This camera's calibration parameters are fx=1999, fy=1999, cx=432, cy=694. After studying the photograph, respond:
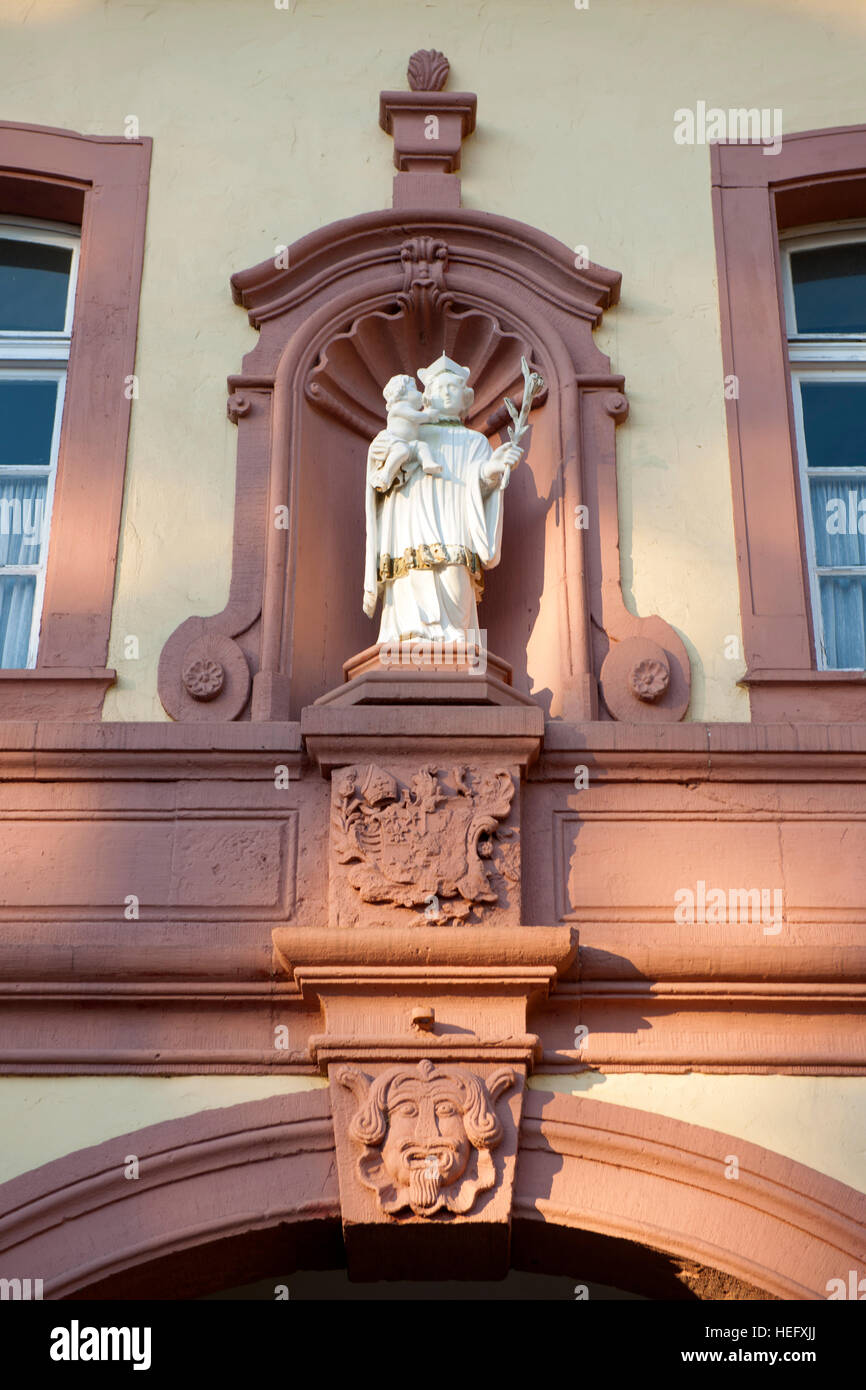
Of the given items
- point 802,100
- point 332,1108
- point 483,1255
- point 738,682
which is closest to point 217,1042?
point 332,1108

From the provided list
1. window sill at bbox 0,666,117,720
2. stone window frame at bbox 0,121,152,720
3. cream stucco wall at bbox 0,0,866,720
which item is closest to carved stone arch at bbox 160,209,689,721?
cream stucco wall at bbox 0,0,866,720

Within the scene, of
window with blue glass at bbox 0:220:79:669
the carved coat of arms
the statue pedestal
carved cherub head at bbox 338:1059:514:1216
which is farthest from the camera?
window with blue glass at bbox 0:220:79:669

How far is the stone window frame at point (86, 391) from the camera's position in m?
6.36

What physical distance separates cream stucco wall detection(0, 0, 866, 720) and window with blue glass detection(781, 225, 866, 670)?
437 mm

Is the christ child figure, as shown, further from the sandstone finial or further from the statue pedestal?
the sandstone finial

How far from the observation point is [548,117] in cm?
746

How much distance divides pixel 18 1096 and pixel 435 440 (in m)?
2.51

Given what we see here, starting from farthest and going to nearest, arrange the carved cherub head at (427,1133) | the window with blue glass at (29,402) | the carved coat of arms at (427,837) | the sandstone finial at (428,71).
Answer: the sandstone finial at (428,71), the window with blue glass at (29,402), the carved coat of arms at (427,837), the carved cherub head at (427,1133)

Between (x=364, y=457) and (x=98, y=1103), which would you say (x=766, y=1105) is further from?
(x=364, y=457)

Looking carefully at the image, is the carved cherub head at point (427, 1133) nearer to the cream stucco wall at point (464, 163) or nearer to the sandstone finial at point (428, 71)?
the cream stucco wall at point (464, 163)

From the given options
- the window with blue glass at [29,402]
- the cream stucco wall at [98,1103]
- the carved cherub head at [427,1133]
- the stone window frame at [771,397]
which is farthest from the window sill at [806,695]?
the window with blue glass at [29,402]

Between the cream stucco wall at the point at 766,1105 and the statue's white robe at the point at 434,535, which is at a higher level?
the statue's white robe at the point at 434,535

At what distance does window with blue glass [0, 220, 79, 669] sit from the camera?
6.84 meters

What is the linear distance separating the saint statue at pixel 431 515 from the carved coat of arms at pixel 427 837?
53 cm
